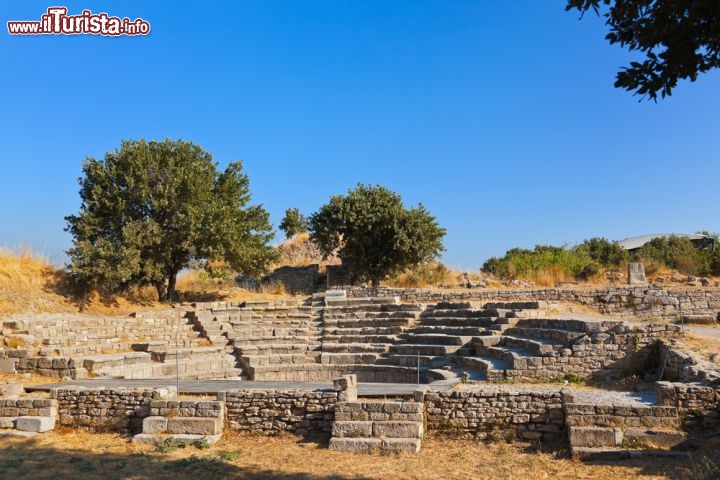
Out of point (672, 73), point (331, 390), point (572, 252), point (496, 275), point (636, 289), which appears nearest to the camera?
point (672, 73)

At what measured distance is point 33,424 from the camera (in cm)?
1063

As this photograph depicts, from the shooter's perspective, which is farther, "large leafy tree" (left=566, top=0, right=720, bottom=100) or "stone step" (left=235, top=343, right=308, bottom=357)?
"stone step" (left=235, top=343, right=308, bottom=357)

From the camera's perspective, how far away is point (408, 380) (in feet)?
48.4

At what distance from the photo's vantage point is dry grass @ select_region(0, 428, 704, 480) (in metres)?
7.75

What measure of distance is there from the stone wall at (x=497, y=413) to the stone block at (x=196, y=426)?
12.3ft

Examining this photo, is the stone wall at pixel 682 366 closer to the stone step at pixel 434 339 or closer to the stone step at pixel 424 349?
the stone step at pixel 434 339

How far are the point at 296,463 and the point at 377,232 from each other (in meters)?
18.7

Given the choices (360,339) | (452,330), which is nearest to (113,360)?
(360,339)

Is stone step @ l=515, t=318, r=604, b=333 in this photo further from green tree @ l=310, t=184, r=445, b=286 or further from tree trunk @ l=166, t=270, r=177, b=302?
tree trunk @ l=166, t=270, r=177, b=302

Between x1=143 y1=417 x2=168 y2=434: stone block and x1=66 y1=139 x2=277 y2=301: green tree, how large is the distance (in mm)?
10770

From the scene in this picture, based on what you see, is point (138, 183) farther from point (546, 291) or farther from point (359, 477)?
point (359, 477)

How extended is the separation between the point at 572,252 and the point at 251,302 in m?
19.4

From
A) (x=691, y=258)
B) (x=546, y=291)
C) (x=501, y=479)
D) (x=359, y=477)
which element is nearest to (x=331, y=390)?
(x=359, y=477)

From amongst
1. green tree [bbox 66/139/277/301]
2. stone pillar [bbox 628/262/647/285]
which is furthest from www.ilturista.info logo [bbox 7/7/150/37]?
A: stone pillar [bbox 628/262/647/285]
